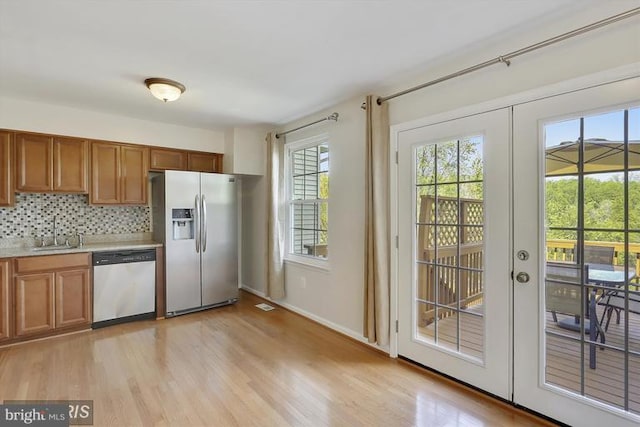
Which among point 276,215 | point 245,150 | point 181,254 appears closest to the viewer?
point 181,254

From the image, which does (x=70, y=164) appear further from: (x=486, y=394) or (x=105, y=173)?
(x=486, y=394)

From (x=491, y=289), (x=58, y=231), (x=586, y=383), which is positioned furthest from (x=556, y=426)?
(x=58, y=231)

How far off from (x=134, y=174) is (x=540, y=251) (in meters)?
4.47

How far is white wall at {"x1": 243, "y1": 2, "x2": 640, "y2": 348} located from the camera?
1826 mm

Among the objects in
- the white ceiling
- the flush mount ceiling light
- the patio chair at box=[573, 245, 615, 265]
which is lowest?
the patio chair at box=[573, 245, 615, 265]

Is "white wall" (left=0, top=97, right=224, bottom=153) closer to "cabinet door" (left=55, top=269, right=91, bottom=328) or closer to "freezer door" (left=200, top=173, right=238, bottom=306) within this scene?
"freezer door" (left=200, top=173, right=238, bottom=306)

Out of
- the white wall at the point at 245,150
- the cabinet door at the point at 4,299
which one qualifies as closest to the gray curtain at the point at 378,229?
the white wall at the point at 245,150

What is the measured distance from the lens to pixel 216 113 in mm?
3988

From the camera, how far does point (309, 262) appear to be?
4.04 m

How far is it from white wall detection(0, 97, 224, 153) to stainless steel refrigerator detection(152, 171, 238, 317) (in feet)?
2.03

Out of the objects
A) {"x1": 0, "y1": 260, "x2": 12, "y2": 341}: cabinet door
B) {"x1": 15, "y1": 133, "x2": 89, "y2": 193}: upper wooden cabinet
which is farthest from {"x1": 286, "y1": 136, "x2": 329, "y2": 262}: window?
{"x1": 0, "y1": 260, "x2": 12, "y2": 341}: cabinet door

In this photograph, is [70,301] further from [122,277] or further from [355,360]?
[355,360]

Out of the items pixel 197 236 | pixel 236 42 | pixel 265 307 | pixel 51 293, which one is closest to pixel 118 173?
pixel 197 236

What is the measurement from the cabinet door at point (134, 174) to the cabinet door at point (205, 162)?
2.00ft
